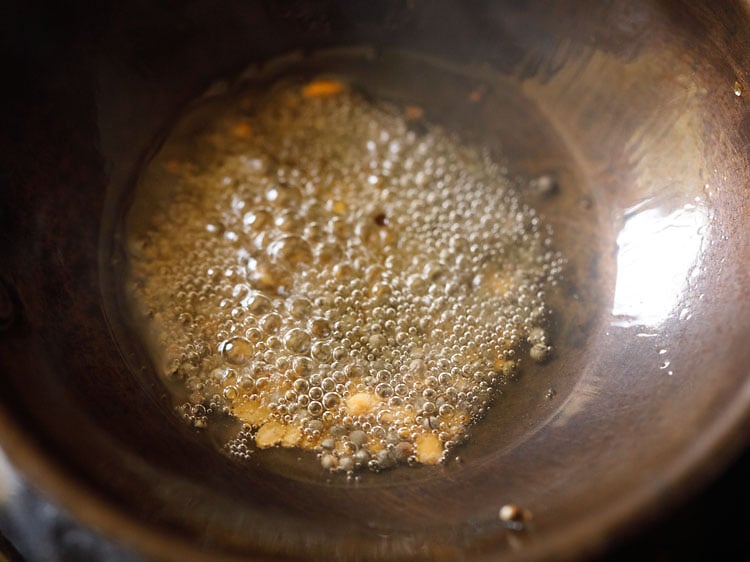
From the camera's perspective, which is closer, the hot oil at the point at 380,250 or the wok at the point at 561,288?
the wok at the point at 561,288

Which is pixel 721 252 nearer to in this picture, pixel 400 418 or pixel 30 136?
pixel 400 418

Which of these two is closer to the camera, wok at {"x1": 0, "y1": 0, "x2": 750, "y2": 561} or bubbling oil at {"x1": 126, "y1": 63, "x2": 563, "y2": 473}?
wok at {"x1": 0, "y1": 0, "x2": 750, "y2": 561}

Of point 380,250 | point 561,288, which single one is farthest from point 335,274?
point 561,288

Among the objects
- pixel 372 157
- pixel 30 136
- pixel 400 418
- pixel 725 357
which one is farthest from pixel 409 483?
pixel 30 136

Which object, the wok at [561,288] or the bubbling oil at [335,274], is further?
the bubbling oil at [335,274]

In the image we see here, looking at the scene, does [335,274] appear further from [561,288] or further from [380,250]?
[561,288]
